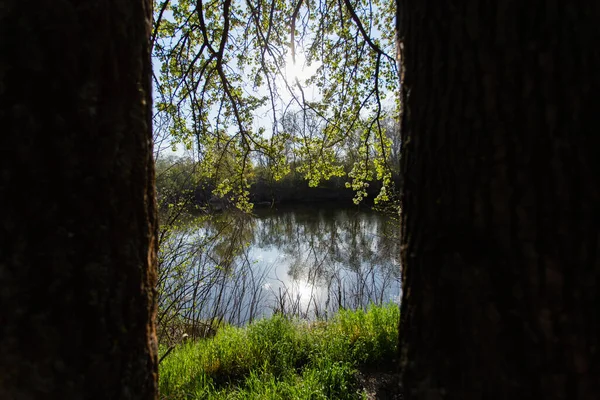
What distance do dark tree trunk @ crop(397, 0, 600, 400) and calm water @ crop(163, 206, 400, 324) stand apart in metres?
4.38

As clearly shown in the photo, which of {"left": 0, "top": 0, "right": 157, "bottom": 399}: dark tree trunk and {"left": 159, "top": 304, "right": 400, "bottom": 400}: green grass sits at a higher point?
{"left": 0, "top": 0, "right": 157, "bottom": 399}: dark tree trunk

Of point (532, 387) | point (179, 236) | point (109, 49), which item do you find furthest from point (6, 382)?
point (179, 236)

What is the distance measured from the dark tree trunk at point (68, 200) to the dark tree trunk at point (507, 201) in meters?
0.78

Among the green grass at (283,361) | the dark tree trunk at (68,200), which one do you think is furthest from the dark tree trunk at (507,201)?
the green grass at (283,361)

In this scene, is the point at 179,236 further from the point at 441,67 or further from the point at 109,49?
the point at 441,67

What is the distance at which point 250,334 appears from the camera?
13.4 ft

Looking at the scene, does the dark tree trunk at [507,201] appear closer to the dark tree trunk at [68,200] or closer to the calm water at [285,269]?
the dark tree trunk at [68,200]

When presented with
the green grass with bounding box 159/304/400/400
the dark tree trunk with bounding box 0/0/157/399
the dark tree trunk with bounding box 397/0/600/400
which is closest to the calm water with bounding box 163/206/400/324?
the green grass with bounding box 159/304/400/400

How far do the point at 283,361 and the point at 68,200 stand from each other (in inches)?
133

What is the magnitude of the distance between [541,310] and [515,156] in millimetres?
331

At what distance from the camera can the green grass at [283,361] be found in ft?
9.89

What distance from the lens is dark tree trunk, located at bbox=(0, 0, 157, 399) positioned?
700 millimetres

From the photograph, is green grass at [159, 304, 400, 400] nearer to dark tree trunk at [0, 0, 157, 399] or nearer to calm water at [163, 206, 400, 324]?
calm water at [163, 206, 400, 324]

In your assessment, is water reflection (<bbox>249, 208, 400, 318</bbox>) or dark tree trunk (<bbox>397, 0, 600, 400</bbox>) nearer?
dark tree trunk (<bbox>397, 0, 600, 400</bbox>)
